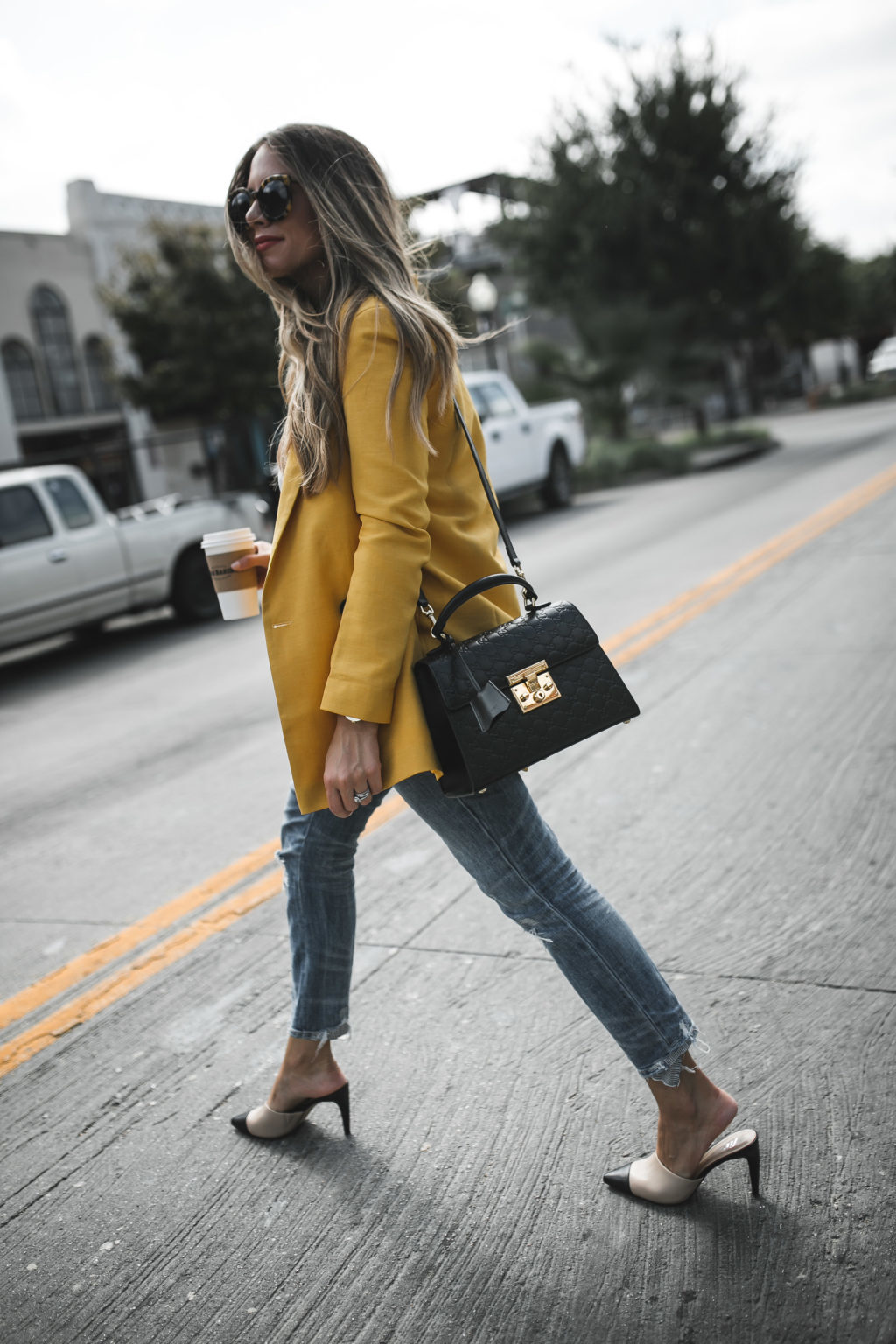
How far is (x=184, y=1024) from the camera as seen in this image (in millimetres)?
3283

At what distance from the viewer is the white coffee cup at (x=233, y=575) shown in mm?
2561

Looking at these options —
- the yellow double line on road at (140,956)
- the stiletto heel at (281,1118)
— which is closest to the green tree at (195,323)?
the yellow double line on road at (140,956)

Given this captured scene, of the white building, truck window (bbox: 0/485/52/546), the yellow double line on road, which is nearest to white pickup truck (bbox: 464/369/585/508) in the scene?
truck window (bbox: 0/485/52/546)

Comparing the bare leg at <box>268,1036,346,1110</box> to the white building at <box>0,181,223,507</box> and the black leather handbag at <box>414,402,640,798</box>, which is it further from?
the white building at <box>0,181,223,507</box>

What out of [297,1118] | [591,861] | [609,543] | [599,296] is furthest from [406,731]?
[599,296]

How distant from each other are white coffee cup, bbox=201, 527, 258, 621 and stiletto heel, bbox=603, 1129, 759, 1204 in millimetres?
1360

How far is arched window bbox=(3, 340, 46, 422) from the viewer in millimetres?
29156

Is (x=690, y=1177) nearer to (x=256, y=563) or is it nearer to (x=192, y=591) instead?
(x=256, y=563)

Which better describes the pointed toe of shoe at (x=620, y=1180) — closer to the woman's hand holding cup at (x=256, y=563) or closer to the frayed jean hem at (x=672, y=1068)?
the frayed jean hem at (x=672, y=1068)

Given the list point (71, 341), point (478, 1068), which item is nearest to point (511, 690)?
point (478, 1068)

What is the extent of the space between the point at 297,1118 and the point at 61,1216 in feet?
1.70

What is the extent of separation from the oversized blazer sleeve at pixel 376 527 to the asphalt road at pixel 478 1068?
104 centimetres

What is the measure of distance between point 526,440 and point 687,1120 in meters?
15.4

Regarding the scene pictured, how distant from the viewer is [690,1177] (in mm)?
2273
